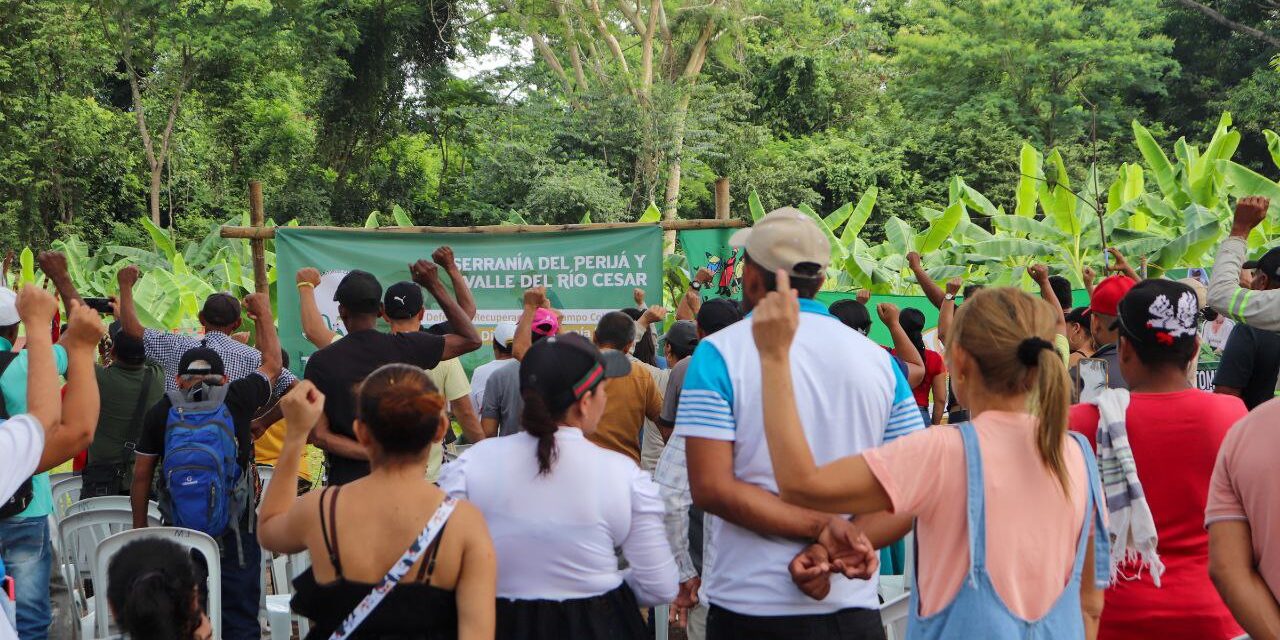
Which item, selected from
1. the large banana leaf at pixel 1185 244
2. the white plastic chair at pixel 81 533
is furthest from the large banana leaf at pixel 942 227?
the white plastic chair at pixel 81 533

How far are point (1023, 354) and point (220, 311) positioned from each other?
4.58m

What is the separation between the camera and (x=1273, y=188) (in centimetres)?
1185

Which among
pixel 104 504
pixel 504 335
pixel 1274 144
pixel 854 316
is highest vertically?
pixel 1274 144

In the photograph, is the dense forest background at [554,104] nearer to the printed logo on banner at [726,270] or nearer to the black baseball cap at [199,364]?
the printed logo on banner at [726,270]

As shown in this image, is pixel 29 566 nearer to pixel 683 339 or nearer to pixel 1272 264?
pixel 683 339

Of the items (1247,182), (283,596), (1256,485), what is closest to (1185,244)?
(1247,182)

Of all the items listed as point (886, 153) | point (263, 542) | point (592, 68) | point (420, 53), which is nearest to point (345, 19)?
point (420, 53)

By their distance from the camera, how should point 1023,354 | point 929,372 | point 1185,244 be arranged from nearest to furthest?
point 1023,354 < point 929,372 < point 1185,244

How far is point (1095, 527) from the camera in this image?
262cm

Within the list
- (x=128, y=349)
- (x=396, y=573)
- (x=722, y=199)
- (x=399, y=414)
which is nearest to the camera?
(x=396, y=573)

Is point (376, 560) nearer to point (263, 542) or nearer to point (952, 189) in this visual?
point (263, 542)

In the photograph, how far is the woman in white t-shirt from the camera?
3008mm

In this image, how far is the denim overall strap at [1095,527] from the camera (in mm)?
2551

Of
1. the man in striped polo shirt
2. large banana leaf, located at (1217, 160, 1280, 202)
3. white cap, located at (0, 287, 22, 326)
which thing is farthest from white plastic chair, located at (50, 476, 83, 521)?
large banana leaf, located at (1217, 160, 1280, 202)
